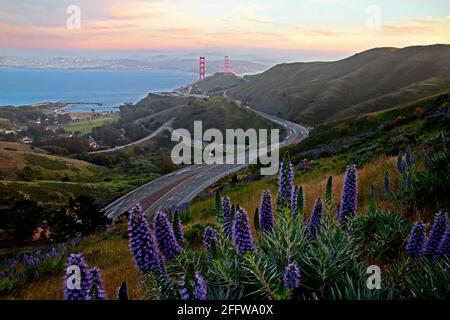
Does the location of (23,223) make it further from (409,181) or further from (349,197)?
(349,197)

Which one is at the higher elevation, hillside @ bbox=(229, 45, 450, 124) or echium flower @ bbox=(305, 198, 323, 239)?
hillside @ bbox=(229, 45, 450, 124)

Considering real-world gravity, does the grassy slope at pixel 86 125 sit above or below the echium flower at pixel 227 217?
below

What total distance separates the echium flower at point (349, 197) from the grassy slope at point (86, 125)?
566 feet

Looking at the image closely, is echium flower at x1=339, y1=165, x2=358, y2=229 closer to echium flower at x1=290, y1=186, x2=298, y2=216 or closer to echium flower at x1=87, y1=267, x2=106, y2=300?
echium flower at x1=290, y1=186, x2=298, y2=216

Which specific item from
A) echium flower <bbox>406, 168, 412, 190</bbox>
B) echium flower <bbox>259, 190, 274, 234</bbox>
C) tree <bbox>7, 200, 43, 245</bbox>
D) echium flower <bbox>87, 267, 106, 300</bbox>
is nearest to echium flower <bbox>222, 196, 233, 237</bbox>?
echium flower <bbox>259, 190, 274, 234</bbox>

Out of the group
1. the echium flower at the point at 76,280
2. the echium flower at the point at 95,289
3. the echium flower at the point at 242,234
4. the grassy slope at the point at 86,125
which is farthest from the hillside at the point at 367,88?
the echium flower at the point at 76,280

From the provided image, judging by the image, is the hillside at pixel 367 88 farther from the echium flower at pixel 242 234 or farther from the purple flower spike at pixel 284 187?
the echium flower at pixel 242 234

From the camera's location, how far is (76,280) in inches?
111

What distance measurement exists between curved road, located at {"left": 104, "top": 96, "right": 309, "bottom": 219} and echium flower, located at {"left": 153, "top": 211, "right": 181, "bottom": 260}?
39.2 metres

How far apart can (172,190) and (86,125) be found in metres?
138

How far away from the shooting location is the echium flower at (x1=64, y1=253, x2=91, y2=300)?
281 centimetres

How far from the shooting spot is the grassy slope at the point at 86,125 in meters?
173

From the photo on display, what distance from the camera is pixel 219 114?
472ft
